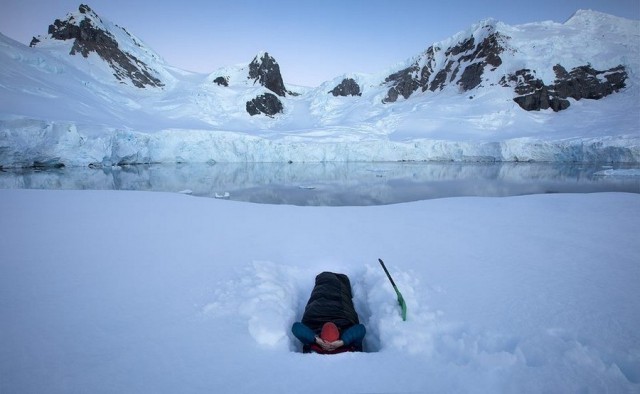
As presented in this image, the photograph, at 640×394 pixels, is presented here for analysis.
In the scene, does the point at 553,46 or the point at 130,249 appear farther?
the point at 553,46

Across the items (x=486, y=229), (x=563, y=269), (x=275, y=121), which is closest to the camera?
(x=563, y=269)

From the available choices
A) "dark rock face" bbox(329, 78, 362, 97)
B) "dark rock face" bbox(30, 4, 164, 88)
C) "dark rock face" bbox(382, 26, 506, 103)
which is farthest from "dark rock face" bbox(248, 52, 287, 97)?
"dark rock face" bbox(382, 26, 506, 103)

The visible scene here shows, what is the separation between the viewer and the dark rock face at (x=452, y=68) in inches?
2405

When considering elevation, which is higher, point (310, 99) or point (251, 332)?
point (310, 99)

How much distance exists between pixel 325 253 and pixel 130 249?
2807 millimetres

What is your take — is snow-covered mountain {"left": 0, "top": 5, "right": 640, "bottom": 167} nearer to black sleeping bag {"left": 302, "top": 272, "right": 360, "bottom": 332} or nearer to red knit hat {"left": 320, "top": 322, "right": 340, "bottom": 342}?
black sleeping bag {"left": 302, "top": 272, "right": 360, "bottom": 332}

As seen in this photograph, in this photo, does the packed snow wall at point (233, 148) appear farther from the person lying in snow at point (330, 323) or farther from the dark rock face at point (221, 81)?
the dark rock face at point (221, 81)

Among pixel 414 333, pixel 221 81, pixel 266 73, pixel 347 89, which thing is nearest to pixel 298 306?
pixel 414 333

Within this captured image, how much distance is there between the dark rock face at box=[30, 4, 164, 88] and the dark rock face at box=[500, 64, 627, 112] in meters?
65.5

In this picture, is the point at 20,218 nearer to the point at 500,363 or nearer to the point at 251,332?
the point at 251,332

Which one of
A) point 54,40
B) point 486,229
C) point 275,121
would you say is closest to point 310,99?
point 275,121

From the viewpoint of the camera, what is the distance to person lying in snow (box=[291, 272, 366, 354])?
265 centimetres

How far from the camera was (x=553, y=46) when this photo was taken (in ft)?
189

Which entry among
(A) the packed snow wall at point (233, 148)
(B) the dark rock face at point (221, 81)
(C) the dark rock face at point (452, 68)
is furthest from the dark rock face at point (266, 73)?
(A) the packed snow wall at point (233, 148)
